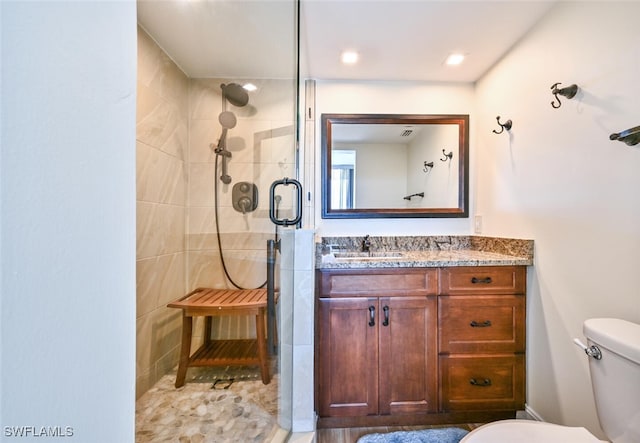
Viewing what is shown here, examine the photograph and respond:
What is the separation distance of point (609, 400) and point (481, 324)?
554 mm

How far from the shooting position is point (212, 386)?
1.37 m

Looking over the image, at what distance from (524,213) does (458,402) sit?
1144 millimetres

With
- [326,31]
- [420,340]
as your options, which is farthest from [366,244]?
[326,31]

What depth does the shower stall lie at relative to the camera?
46.0 inches

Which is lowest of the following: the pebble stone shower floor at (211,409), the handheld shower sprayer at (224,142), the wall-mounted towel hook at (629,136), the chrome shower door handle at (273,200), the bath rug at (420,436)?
the bath rug at (420,436)

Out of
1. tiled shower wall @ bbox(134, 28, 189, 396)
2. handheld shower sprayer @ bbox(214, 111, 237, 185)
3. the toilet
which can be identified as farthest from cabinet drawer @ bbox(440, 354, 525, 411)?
handheld shower sprayer @ bbox(214, 111, 237, 185)

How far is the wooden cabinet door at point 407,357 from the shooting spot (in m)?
1.39

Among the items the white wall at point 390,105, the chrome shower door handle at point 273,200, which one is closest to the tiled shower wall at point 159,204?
the chrome shower door handle at point 273,200

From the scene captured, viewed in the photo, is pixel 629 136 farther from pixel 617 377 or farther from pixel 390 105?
pixel 390 105

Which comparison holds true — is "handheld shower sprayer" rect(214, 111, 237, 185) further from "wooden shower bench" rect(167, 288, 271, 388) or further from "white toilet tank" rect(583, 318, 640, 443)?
"white toilet tank" rect(583, 318, 640, 443)

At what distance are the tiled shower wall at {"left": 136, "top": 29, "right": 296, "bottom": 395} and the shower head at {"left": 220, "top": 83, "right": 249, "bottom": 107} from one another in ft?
0.11

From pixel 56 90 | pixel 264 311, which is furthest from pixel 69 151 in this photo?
pixel 264 311

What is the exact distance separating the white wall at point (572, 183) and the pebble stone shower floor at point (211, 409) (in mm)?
1444

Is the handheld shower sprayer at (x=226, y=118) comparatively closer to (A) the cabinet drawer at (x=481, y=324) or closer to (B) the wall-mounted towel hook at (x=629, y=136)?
(A) the cabinet drawer at (x=481, y=324)
